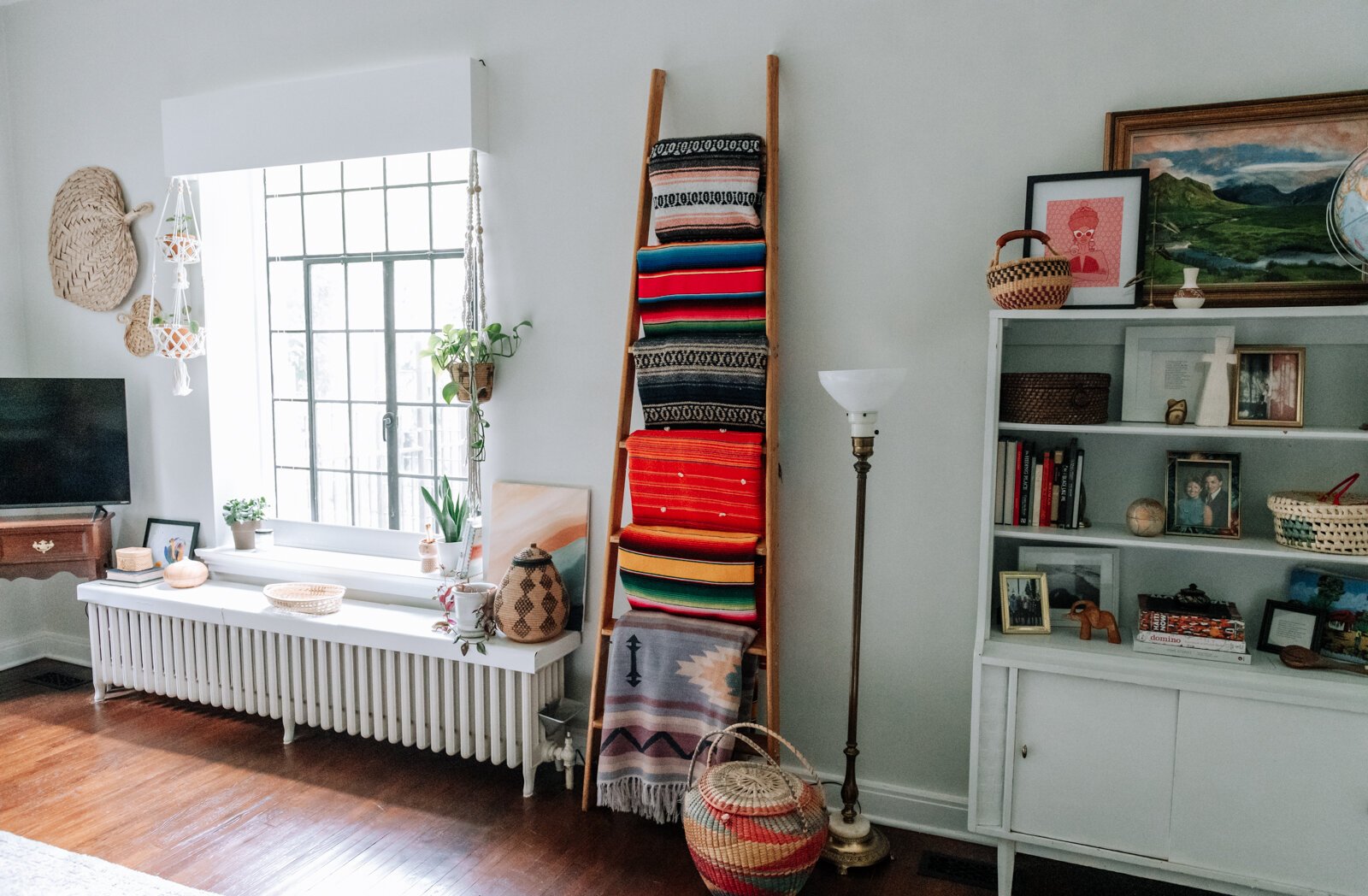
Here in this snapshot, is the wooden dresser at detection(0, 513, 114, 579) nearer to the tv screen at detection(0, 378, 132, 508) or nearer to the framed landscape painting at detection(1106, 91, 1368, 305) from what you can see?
the tv screen at detection(0, 378, 132, 508)

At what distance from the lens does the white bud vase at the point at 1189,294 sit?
2.20m

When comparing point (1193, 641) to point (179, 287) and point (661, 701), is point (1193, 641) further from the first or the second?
point (179, 287)

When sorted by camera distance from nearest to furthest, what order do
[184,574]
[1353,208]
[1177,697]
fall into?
[1353,208] < [1177,697] < [184,574]

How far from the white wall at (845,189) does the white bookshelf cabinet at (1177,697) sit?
300mm

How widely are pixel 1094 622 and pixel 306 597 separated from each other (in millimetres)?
2797

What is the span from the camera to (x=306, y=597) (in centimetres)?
340

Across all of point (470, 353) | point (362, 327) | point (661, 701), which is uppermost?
point (362, 327)

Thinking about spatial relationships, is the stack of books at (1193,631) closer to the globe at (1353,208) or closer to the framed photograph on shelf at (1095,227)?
the framed photograph on shelf at (1095,227)

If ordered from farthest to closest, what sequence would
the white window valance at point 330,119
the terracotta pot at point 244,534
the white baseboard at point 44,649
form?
the white baseboard at point 44,649, the terracotta pot at point 244,534, the white window valance at point 330,119

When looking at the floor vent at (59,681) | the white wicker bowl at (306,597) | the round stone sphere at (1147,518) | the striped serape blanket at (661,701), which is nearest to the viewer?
the round stone sphere at (1147,518)

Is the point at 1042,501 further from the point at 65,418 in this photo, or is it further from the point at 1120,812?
the point at 65,418

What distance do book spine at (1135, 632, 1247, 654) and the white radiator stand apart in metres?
1.86

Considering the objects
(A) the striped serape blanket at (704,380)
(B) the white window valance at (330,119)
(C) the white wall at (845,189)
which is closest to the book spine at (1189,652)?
(C) the white wall at (845,189)

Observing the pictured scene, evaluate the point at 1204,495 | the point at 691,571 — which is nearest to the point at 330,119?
the point at 691,571
